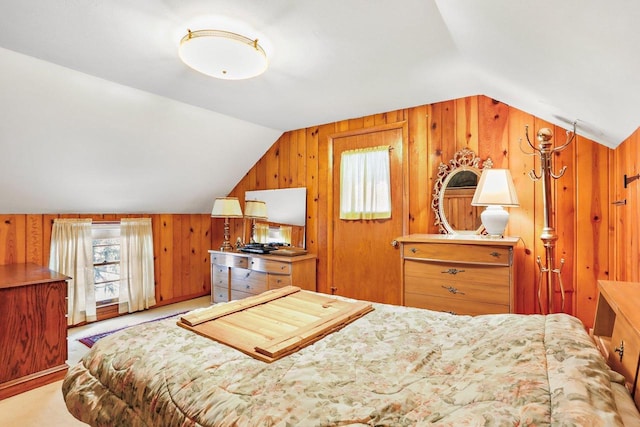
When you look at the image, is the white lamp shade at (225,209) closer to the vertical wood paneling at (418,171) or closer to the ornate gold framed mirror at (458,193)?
the vertical wood paneling at (418,171)

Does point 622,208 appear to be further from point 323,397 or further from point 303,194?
point 303,194

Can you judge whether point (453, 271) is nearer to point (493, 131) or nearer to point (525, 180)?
point (525, 180)

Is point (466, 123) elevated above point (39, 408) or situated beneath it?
elevated above

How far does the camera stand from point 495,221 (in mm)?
2580

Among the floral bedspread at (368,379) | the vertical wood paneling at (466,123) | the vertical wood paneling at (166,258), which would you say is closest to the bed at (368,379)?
the floral bedspread at (368,379)

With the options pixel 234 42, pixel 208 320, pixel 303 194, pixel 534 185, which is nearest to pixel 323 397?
pixel 208 320

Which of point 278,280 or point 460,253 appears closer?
point 460,253

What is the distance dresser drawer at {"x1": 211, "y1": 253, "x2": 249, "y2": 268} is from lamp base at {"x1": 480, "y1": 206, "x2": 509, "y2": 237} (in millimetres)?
2574

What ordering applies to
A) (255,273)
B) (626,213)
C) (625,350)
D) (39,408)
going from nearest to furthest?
(625,350) → (626,213) → (39,408) → (255,273)

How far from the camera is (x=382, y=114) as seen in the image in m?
3.47

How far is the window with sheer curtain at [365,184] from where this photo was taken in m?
3.47

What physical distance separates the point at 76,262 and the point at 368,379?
3787mm

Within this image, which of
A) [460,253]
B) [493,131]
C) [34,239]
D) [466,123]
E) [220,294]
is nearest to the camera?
[460,253]

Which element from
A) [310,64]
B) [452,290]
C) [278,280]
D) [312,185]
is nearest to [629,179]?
[452,290]
